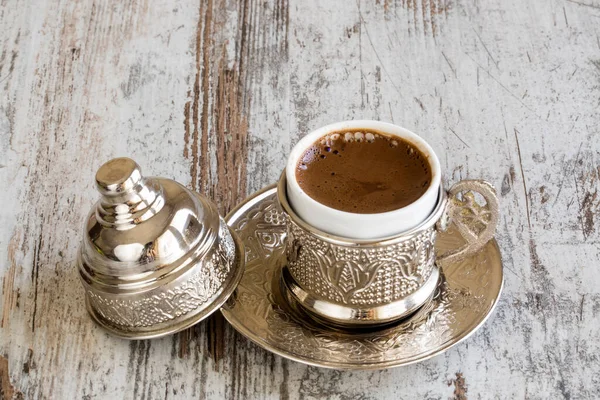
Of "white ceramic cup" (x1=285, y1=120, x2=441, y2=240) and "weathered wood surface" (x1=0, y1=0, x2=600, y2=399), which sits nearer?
"white ceramic cup" (x1=285, y1=120, x2=441, y2=240)

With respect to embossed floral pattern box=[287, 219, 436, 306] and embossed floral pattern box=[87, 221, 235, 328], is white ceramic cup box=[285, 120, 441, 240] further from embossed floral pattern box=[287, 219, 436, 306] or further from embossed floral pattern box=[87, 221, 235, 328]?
embossed floral pattern box=[87, 221, 235, 328]

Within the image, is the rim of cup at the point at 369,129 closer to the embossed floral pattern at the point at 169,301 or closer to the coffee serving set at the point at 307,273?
the coffee serving set at the point at 307,273

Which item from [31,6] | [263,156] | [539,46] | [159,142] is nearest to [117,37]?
[31,6]

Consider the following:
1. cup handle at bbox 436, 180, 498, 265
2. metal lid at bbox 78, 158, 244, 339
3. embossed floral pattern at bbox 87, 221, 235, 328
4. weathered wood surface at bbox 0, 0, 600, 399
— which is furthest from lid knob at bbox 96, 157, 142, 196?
cup handle at bbox 436, 180, 498, 265

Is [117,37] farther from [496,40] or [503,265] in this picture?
[503,265]

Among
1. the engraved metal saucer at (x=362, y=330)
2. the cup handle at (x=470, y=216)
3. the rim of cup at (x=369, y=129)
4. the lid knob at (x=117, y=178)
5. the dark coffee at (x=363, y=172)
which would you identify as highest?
the lid knob at (x=117, y=178)

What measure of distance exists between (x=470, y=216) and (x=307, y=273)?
0.26m

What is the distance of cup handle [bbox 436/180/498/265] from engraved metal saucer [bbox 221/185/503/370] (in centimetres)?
6

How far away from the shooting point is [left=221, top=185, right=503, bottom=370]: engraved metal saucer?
1112 millimetres

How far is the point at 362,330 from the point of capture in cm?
116

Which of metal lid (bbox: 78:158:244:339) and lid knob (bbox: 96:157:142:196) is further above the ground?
lid knob (bbox: 96:157:142:196)

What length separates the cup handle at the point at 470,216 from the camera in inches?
43.6

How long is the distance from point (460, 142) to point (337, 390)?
65cm

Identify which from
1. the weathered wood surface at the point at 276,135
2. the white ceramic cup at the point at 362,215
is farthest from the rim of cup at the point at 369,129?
the weathered wood surface at the point at 276,135
